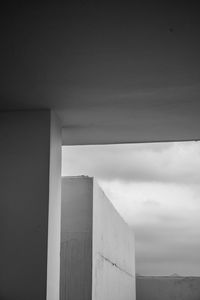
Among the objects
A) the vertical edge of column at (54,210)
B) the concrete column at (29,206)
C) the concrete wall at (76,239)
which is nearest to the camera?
the concrete column at (29,206)

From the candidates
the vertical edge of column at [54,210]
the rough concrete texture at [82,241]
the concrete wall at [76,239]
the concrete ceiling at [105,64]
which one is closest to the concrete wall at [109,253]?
the rough concrete texture at [82,241]

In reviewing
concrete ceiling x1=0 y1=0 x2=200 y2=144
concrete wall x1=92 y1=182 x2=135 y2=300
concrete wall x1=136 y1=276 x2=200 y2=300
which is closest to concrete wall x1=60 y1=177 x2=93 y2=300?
concrete wall x1=92 y1=182 x2=135 y2=300

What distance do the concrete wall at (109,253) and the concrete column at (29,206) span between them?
213cm

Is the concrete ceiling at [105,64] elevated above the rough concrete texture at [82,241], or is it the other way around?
the concrete ceiling at [105,64]

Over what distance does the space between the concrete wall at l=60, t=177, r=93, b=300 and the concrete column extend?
1.63m

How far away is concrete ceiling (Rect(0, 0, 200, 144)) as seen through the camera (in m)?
3.84

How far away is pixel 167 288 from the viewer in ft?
58.4

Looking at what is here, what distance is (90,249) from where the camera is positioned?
7344 mm

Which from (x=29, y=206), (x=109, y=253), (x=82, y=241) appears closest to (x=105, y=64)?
(x=29, y=206)

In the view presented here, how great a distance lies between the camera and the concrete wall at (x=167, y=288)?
17.6 m

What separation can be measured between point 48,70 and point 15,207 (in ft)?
4.62

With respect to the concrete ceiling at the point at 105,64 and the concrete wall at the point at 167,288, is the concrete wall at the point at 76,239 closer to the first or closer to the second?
the concrete ceiling at the point at 105,64

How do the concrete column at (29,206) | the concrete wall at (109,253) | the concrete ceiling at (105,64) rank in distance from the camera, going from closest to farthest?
1. the concrete ceiling at (105,64)
2. the concrete column at (29,206)
3. the concrete wall at (109,253)

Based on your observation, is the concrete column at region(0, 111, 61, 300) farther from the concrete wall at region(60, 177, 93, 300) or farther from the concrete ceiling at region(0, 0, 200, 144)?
the concrete wall at region(60, 177, 93, 300)
